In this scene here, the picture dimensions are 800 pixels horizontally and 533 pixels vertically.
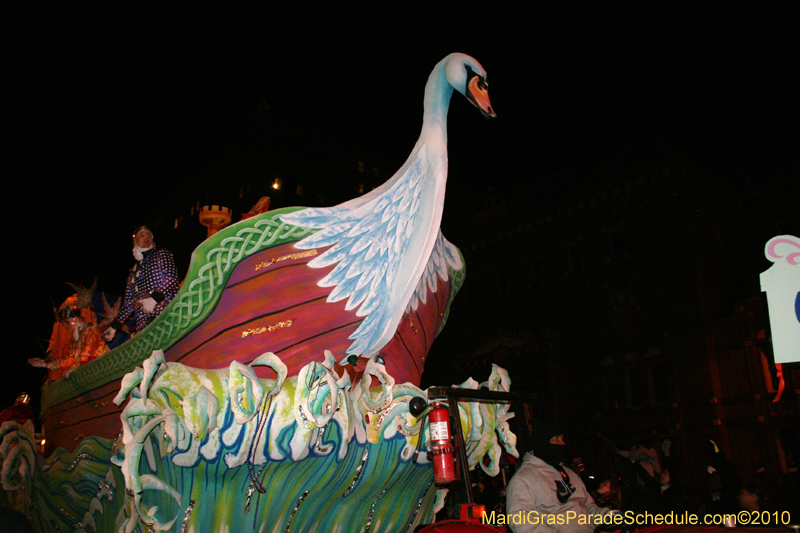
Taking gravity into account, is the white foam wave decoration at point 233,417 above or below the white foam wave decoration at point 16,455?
above

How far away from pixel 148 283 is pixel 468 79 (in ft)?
9.89

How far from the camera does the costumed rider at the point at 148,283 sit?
15.1ft

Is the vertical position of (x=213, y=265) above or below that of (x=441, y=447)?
above

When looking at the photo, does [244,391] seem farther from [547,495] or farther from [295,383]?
[547,495]

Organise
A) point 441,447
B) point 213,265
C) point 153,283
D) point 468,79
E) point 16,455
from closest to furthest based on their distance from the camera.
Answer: point 441,447, point 213,265, point 468,79, point 153,283, point 16,455

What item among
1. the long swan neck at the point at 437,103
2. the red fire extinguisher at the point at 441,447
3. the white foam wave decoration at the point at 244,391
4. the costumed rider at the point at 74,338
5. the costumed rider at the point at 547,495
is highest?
the long swan neck at the point at 437,103

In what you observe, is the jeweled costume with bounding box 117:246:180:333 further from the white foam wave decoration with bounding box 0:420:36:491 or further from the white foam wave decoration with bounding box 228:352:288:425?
the white foam wave decoration with bounding box 0:420:36:491

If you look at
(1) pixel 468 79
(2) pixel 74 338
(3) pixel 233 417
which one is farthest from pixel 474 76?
(2) pixel 74 338

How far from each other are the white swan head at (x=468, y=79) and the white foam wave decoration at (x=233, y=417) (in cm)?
223

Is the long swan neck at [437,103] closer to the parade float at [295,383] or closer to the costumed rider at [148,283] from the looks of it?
the parade float at [295,383]

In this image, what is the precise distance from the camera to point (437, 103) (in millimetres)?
4488

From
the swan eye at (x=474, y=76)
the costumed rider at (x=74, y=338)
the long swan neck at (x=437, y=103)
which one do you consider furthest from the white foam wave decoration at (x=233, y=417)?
the costumed rider at (x=74, y=338)

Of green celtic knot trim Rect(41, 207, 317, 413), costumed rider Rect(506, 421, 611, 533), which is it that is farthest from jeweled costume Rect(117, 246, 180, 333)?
costumed rider Rect(506, 421, 611, 533)

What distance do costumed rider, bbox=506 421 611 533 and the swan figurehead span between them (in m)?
1.31
